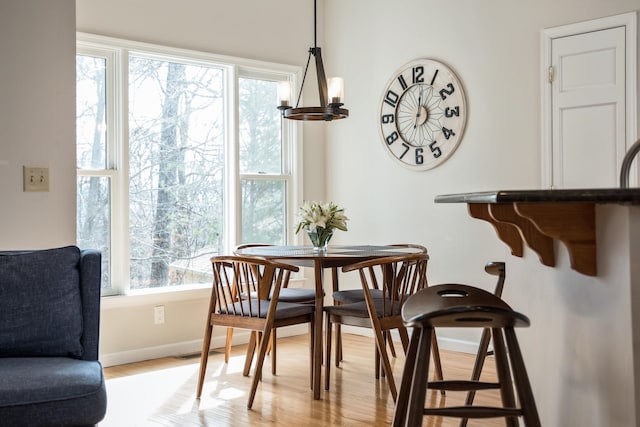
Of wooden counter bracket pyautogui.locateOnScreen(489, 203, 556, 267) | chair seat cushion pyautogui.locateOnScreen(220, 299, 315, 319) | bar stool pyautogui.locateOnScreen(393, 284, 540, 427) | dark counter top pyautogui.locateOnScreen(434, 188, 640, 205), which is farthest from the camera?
chair seat cushion pyautogui.locateOnScreen(220, 299, 315, 319)

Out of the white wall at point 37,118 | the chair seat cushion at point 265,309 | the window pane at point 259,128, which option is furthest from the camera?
the window pane at point 259,128

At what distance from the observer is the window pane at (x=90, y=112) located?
444cm

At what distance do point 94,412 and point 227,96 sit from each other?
321 cm

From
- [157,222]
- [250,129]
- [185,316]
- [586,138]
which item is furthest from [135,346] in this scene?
[586,138]

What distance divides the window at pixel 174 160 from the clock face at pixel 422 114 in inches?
34.1

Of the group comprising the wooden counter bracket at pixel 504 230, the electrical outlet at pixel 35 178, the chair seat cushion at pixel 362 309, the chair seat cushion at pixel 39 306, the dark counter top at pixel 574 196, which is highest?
Answer: the electrical outlet at pixel 35 178

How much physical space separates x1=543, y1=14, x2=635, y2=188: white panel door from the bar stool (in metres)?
2.40

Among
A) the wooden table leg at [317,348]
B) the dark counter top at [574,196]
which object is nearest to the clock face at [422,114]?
the wooden table leg at [317,348]

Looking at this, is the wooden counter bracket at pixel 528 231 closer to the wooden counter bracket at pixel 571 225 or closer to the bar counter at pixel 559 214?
the bar counter at pixel 559 214

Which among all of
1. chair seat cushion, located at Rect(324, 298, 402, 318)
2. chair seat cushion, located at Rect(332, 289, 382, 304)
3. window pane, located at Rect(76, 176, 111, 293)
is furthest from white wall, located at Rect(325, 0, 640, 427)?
window pane, located at Rect(76, 176, 111, 293)

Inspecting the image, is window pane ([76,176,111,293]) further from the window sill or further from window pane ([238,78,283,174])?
window pane ([238,78,283,174])

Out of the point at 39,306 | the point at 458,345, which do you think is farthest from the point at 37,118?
the point at 458,345

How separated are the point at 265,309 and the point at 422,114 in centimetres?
210

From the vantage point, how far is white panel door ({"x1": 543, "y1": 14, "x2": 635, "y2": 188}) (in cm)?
400
